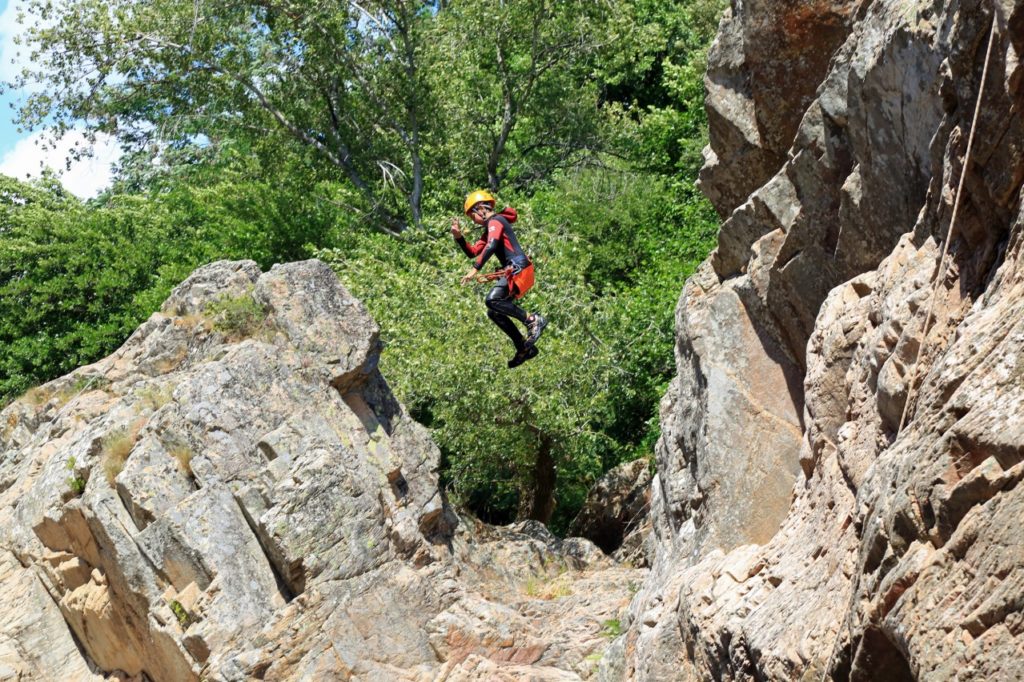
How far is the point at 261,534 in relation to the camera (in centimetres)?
1553

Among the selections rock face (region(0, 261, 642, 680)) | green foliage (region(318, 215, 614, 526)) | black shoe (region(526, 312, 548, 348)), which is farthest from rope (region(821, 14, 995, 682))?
green foliage (region(318, 215, 614, 526))

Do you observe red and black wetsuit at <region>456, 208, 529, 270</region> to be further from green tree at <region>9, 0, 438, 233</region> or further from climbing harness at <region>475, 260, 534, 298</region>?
green tree at <region>9, 0, 438, 233</region>

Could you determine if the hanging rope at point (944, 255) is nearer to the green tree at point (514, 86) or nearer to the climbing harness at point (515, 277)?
the climbing harness at point (515, 277)

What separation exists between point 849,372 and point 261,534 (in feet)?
27.5

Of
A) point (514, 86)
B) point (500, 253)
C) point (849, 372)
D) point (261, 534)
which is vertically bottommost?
point (849, 372)

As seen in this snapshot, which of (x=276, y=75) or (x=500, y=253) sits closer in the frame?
(x=500, y=253)

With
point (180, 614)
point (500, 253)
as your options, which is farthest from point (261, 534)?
point (500, 253)

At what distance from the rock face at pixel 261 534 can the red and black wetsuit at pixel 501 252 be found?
3.89 meters

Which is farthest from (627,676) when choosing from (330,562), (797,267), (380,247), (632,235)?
(632,235)

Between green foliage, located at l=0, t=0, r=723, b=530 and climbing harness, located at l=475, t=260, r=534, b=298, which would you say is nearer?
climbing harness, located at l=475, t=260, r=534, b=298

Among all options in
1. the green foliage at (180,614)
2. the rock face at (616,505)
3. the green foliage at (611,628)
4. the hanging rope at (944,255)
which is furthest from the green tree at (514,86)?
the hanging rope at (944,255)

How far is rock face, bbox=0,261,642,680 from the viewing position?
15.2 meters

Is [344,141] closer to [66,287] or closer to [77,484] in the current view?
[66,287]

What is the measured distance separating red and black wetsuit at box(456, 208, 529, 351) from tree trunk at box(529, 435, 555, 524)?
8.59 meters
